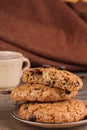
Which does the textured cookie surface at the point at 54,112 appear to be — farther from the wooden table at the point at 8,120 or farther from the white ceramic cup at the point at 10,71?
the white ceramic cup at the point at 10,71

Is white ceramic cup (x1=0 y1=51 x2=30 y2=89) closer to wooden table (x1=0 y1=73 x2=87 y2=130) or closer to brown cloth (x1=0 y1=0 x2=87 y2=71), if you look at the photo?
wooden table (x1=0 y1=73 x2=87 y2=130)

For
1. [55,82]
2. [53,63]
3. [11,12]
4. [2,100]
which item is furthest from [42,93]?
[11,12]

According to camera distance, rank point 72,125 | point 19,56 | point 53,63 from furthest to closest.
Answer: point 53,63 → point 19,56 → point 72,125

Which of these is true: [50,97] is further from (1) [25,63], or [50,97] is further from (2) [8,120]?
(1) [25,63]

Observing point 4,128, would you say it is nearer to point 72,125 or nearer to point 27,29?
point 72,125

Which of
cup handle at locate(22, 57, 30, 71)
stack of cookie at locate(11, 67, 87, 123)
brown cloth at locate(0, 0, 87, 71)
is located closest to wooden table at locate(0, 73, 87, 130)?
stack of cookie at locate(11, 67, 87, 123)

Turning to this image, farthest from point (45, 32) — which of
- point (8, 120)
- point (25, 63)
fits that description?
point (8, 120)
